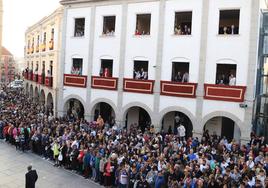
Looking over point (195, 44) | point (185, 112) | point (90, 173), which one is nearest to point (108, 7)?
point (195, 44)

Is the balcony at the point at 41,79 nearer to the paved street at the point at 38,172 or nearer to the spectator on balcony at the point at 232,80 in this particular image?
the paved street at the point at 38,172

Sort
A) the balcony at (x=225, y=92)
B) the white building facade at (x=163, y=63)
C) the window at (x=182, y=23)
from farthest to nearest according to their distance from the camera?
1. the window at (x=182, y=23)
2. the white building facade at (x=163, y=63)
3. the balcony at (x=225, y=92)

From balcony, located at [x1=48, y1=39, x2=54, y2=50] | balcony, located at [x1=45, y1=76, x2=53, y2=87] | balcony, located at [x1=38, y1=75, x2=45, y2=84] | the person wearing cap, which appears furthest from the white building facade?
the person wearing cap

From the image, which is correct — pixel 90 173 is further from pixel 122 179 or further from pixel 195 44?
pixel 195 44

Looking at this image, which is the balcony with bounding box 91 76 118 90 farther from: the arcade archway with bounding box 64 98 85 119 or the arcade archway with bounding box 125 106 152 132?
the arcade archway with bounding box 64 98 85 119

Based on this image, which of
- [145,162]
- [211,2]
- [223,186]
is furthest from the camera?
[211,2]

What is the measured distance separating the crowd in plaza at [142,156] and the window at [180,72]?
377 cm

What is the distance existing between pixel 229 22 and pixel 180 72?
4761mm

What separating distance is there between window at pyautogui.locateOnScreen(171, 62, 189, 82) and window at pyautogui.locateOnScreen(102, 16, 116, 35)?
18.8ft

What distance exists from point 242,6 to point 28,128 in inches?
590

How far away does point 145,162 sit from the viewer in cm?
1585

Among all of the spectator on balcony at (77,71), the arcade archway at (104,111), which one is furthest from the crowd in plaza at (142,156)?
the spectator on balcony at (77,71)

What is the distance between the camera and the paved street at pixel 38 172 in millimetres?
17344

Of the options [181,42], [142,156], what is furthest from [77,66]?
[142,156]
